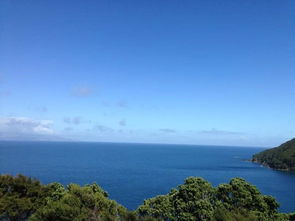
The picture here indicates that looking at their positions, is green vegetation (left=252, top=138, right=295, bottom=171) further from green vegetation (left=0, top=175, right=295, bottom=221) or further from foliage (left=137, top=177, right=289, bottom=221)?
foliage (left=137, top=177, right=289, bottom=221)

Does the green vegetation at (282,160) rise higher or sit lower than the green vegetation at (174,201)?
lower

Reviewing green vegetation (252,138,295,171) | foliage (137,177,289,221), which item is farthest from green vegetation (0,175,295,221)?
green vegetation (252,138,295,171)

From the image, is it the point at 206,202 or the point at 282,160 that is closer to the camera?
the point at 206,202

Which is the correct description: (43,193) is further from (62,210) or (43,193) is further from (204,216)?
(204,216)

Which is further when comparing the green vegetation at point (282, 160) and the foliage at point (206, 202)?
the green vegetation at point (282, 160)

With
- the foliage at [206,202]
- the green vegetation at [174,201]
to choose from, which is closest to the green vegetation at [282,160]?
the green vegetation at [174,201]

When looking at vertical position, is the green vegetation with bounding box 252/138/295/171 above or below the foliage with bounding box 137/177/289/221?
below

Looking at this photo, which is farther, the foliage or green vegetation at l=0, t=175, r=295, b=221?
the foliage

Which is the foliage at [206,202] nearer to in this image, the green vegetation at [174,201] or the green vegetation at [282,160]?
the green vegetation at [174,201]

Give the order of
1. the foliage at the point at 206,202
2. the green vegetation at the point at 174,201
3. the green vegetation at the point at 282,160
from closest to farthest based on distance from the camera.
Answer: the green vegetation at the point at 174,201, the foliage at the point at 206,202, the green vegetation at the point at 282,160

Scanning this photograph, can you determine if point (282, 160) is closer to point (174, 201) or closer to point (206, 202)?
point (206, 202)

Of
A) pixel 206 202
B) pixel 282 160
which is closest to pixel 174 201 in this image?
pixel 206 202

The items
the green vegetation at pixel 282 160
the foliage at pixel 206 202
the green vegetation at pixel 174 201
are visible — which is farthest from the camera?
the green vegetation at pixel 282 160

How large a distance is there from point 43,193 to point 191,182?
44.9 feet
